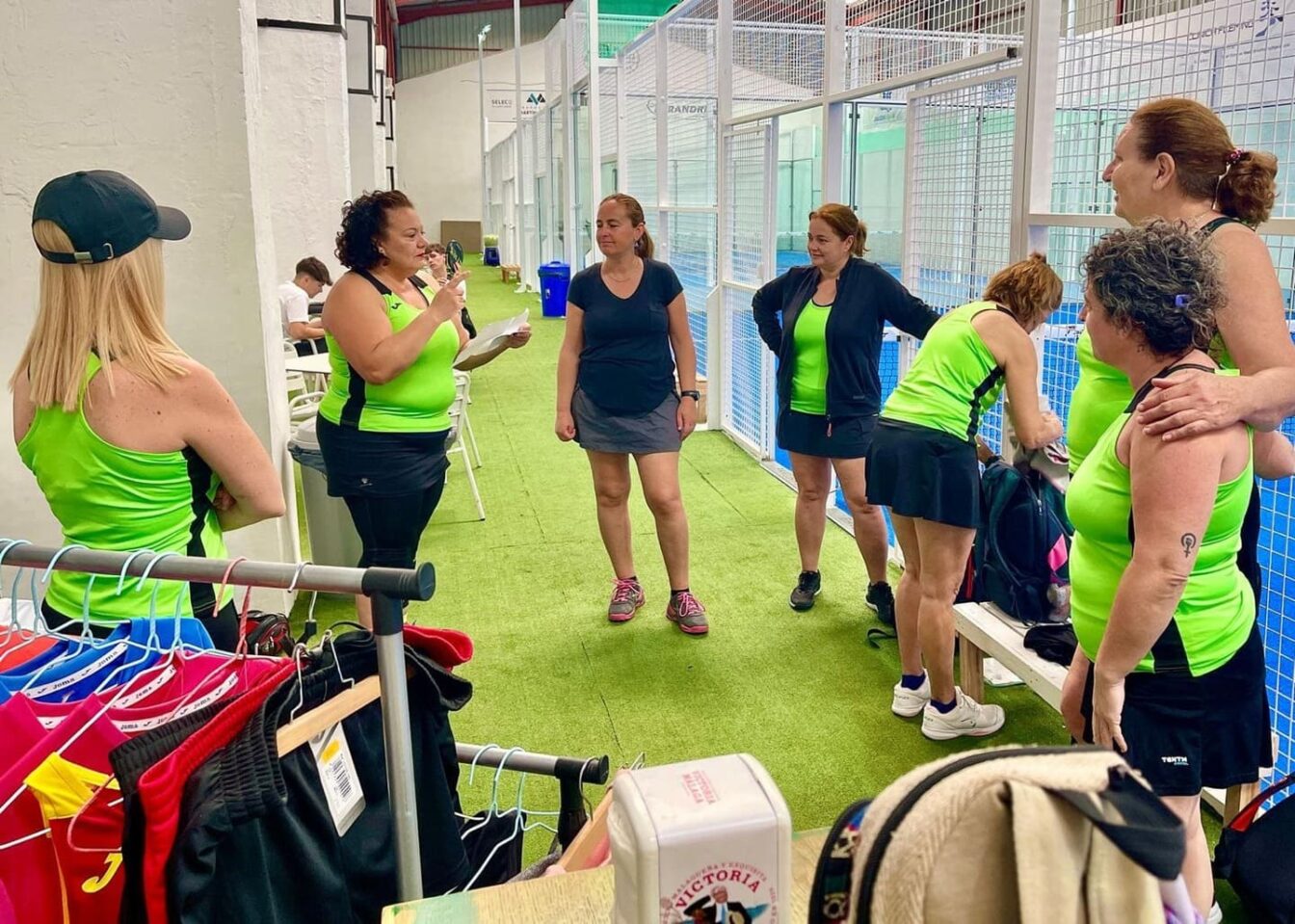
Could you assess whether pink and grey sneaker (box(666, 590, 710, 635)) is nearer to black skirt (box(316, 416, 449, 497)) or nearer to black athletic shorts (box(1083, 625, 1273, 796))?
black skirt (box(316, 416, 449, 497))

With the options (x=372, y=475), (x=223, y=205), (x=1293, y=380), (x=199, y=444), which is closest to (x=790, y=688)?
(x=372, y=475)

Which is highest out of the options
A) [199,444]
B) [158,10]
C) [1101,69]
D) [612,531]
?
[158,10]

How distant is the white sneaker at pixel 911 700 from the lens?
313 cm

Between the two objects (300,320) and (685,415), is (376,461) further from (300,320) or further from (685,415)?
(300,320)

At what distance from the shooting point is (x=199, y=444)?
1.80 metres

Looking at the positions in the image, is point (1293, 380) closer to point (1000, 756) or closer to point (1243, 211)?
point (1243, 211)

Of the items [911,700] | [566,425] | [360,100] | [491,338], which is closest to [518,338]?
[491,338]

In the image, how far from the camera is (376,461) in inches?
118

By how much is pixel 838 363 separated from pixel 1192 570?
2044mm

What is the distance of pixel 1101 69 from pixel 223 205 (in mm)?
2648

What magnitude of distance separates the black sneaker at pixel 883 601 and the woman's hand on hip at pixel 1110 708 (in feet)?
6.78

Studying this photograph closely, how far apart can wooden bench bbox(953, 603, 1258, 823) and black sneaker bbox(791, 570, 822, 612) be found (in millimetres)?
824

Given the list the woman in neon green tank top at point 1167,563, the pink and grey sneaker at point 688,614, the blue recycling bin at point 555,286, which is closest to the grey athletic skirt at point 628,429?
the pink and grey sneaker at point 688,614

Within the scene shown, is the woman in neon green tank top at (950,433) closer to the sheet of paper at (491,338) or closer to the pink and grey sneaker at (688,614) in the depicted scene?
the pink and grey sneaker at (688,614)
